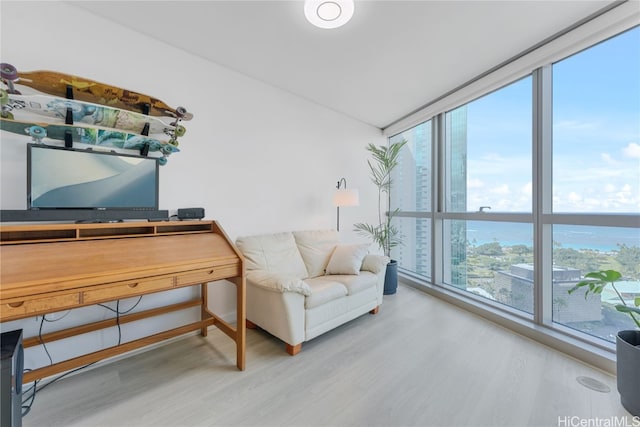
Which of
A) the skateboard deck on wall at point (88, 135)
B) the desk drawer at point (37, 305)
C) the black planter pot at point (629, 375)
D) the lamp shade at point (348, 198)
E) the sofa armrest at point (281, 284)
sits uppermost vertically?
the skateboard deck on wall at point (88, 135)

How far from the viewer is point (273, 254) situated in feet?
8.39

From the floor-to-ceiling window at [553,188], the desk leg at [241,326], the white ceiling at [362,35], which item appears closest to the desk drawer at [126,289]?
the desk leg at [241,326]

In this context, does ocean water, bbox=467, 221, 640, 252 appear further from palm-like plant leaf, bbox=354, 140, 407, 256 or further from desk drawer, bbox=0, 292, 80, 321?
desk drawer, bbox=0, 292, 80, 321

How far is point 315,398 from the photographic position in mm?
1542

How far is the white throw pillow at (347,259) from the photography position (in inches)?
106

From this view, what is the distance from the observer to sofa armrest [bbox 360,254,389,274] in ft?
9.05

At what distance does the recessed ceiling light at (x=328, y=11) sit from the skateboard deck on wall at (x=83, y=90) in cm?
120

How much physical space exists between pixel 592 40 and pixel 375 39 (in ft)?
5.39

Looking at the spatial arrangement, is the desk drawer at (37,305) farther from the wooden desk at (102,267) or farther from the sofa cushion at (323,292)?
the sofa cushion at (323,292)

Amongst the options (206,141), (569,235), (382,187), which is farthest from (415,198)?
(206,141)

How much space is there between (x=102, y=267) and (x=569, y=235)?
3.44 metres

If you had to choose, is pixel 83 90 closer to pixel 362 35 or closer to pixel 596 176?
pixel 362 35

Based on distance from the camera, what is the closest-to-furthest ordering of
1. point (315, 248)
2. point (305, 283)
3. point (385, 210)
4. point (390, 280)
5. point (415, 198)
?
point (305, 283), point (315, 248), point (390, 280), point (415, 198), point (385, 210)

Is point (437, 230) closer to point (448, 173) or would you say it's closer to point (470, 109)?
point (448, 173)
